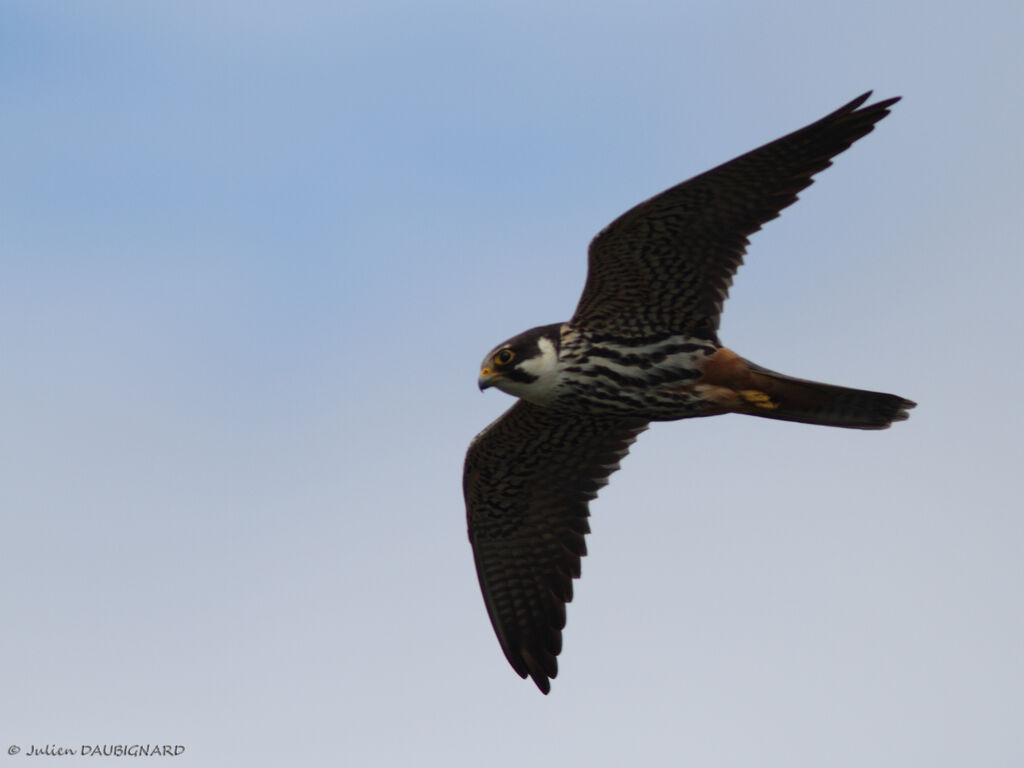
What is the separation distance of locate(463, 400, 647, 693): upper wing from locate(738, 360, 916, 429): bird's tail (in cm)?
155

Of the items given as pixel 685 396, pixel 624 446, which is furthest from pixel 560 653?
pixel 685 396

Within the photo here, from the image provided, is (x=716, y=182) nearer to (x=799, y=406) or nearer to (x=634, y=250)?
(x=634, y=250)

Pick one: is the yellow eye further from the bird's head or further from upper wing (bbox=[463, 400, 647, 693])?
upper wing (bbox=[463, 400, 647, 693])

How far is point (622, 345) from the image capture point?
35.3ft

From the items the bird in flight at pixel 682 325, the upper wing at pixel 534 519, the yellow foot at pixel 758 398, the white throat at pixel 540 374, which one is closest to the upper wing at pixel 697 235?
the bird in flight at pixel 682 325

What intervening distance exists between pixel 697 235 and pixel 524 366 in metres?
1.61

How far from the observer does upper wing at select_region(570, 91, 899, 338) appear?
10117mm

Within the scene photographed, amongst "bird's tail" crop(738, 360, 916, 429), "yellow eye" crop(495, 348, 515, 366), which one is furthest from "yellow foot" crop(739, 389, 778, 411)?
"yellow eye" crop(495, 348, 515, 366)

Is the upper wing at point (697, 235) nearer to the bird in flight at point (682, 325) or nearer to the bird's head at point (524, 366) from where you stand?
the bird in flight at point (682, 325)

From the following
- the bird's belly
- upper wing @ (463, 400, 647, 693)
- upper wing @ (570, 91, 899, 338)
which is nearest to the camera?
upper wing @ (570, 91, 899, 338)

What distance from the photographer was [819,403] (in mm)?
10734

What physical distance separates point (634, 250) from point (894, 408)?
2.35 meters

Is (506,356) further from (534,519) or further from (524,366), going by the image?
(534,519)

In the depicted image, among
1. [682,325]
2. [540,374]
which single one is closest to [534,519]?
[540,374]
